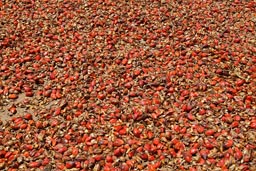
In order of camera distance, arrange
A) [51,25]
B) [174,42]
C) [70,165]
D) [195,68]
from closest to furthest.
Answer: [70,165]
[195,68]
[174,42]
[51,25]

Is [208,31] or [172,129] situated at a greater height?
[208,31]

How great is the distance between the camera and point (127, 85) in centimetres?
537

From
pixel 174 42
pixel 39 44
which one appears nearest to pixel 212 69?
pixel 174 42

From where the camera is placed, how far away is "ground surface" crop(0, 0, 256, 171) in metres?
4.41

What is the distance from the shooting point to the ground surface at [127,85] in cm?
441

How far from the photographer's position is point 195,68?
567cm

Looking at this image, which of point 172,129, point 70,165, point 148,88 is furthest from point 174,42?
point 70,165

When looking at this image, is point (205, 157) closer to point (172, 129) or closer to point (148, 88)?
point (172, 129)

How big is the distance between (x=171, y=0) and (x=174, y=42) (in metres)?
1.67

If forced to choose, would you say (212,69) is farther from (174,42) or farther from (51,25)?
(51,25)

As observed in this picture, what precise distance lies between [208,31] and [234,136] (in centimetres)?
275

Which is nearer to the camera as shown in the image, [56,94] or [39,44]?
[56,94]

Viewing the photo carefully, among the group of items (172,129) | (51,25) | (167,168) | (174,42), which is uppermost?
(51,25)

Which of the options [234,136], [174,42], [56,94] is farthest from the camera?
[174,42]
